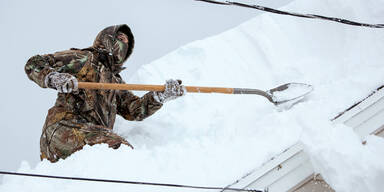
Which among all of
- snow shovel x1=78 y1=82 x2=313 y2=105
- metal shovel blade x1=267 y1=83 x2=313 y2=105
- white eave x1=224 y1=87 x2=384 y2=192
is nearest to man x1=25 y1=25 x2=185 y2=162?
snow shovel x1=78 y1=82 x2=313 y2=105

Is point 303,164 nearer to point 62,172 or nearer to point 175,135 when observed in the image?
point 175,135

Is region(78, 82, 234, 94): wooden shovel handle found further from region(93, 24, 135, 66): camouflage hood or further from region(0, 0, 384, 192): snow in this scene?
region(93, 24, 135, 66): camouflage hood

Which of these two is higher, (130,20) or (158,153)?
(130,20)

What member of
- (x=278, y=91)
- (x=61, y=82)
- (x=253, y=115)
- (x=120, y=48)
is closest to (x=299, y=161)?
(x=253, y=115)

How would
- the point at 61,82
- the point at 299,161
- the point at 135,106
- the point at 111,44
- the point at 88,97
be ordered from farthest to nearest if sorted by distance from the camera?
the point at 135,106 < the point at 111,44 < the point at 88,97 < the point at 61,82 < the point at 299,161

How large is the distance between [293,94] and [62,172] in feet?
4.88

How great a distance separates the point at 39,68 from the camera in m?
2.47

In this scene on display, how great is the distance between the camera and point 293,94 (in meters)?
2.86

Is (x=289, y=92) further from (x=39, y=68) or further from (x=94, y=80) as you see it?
(x=39, y=68)

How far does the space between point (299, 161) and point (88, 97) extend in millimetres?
1249

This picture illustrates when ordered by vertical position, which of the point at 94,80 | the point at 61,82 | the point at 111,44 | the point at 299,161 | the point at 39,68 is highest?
the point at 111,44

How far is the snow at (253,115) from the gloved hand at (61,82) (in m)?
0.32

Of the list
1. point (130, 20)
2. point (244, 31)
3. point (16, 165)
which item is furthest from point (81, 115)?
point (130, 20)

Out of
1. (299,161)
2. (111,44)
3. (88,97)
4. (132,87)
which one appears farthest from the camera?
(111,44)
